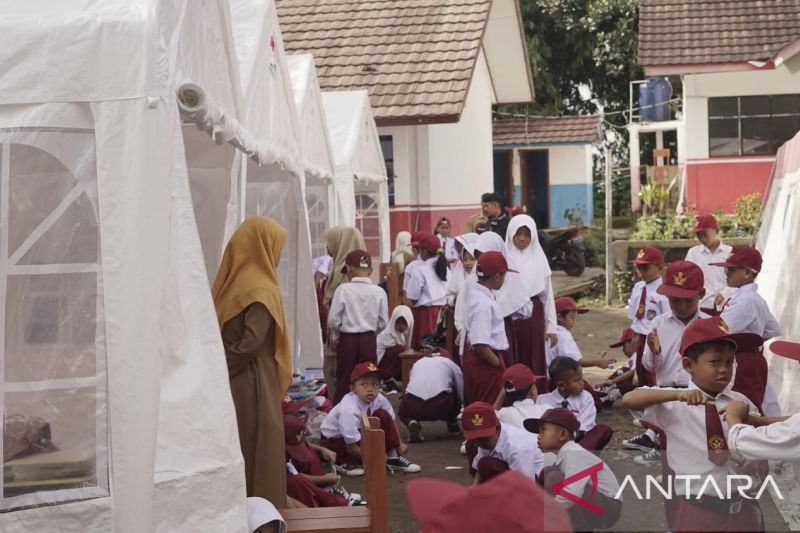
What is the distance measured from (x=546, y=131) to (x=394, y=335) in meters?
17.5

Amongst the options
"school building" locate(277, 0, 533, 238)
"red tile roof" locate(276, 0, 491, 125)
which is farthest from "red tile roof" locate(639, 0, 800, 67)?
"red tile roof" locate(276, 0, 491, 125)

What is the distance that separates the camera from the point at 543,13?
96.1 ft

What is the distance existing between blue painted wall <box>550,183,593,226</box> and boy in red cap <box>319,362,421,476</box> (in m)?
21.5

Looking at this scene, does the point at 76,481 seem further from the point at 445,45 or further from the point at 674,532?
the point at 445,45

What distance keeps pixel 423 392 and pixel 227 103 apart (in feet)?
9.66

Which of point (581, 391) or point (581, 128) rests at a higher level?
point (581, 128)

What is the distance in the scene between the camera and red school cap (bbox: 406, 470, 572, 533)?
5.57ft

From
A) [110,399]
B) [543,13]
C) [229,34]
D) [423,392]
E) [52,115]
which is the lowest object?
[423,392]

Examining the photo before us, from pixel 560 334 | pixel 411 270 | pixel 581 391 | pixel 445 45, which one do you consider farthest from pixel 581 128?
pixel 581 391

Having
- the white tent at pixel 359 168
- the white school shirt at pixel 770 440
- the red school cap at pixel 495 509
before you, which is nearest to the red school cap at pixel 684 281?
the white school shirt at pixel 770 440

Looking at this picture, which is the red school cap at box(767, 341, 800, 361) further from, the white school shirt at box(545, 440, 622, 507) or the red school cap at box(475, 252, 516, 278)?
the red school cap at box(475, 252, 516, 278)

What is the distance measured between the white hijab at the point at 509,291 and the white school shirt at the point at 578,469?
3.19 metres

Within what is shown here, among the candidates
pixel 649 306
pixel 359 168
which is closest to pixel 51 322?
pixel 649 306

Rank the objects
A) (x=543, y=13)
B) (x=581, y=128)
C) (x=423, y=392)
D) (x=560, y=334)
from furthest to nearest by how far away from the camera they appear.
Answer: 1. (x=543, y=13)
2. (x=581, y=128)
3. (x=560, y=334)
4. (x=423, y=392)
